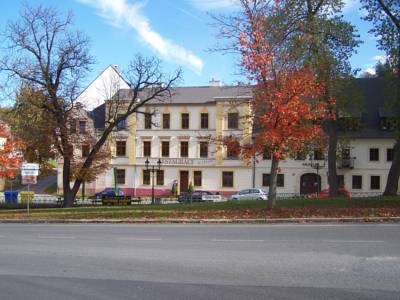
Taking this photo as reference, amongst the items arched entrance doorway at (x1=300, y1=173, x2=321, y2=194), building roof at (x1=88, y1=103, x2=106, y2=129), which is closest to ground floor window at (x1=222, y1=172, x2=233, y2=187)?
arched entrance doorway at (x1=300, y1=173, x2=321, y2=194)

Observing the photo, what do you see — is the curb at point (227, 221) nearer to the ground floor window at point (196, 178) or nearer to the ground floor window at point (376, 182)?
the ground floor window at point (196, 178)

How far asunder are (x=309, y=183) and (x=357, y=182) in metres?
5.17

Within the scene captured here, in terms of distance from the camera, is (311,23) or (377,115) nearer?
(311,23)

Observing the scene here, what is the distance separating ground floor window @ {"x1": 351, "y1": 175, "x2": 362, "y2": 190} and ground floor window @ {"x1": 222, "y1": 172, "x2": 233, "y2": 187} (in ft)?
44.4

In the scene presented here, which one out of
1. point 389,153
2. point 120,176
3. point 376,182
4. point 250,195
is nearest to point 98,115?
point 120,176

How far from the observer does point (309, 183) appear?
Answer: 5534 cm

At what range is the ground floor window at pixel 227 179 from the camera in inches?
2250

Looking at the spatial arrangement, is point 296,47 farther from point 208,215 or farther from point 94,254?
point 94,254

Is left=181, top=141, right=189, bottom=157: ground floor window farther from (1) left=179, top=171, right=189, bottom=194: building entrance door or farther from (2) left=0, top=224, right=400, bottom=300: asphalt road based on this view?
(2) left=0, top=224, right=400, bottom=300: asphalt road

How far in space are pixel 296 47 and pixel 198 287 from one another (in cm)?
1711

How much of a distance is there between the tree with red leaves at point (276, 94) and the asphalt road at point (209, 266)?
593 cm

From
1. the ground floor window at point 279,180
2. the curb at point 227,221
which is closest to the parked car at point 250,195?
the ground floor window at point 279,180

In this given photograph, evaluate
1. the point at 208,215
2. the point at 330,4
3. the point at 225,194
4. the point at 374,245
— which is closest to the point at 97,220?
the point at 208,215

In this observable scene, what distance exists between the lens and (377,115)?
180ft
